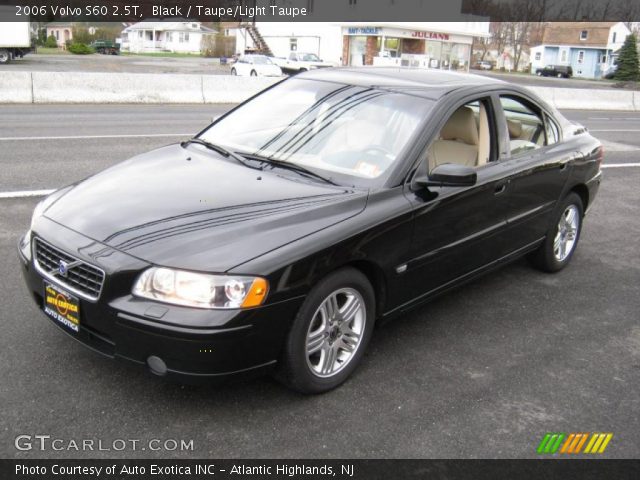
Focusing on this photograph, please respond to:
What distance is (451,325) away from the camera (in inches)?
182

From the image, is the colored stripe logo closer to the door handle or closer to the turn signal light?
the turn signal light

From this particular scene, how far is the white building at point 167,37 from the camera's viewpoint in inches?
3647

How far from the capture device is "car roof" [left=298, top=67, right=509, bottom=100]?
4465 mm

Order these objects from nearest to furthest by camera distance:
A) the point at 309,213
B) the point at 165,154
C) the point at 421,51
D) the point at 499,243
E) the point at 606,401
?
1. the point at 309,213
2. the point at 606,401
3. the point at 165,154
4. the point at 499,243
5. the point at 421,51

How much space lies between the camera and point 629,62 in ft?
192

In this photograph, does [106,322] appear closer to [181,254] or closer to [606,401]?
[181,254]

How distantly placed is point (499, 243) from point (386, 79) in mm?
1438

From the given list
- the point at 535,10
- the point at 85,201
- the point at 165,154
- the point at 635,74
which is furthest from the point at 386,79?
the point at 535,10

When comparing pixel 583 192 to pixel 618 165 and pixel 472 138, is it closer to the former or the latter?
pixel 472 138

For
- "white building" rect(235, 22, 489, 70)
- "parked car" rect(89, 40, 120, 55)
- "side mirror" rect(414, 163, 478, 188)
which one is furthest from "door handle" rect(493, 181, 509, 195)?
"parked car" rect(89, 40, 120, 55)

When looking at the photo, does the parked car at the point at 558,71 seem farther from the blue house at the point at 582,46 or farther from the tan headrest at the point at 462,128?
the tan headrest at the point at 462,128

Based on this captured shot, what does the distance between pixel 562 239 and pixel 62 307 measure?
13.9 feet

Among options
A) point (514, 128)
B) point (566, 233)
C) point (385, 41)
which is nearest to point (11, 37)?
point (385, 41)
